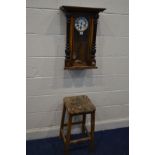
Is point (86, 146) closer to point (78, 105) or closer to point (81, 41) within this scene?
point (78, 105)

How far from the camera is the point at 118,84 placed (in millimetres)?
2395

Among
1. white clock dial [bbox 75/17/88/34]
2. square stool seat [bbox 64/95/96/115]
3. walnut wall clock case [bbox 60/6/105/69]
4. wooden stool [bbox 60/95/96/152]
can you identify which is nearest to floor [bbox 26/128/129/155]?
wooden stool [bbox 60/95/96/152]

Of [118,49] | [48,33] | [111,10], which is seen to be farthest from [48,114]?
[111,10]

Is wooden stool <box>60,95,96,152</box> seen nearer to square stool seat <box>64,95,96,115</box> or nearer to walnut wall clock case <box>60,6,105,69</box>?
Result: square stool seat <box>64,95,96,115</box>

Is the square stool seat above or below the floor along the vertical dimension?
above

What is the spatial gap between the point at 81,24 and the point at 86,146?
4.17 ft

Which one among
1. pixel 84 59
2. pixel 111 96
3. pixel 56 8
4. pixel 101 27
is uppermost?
pixel 56 8

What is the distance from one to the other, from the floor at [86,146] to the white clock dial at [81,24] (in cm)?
121

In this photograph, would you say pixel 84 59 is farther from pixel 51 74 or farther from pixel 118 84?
pixel 118 84

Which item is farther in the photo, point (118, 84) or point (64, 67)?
point (118, 84)

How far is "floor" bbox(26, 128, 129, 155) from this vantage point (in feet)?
6.65

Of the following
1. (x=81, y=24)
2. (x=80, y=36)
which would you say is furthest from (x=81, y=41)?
(x=81, y=24)

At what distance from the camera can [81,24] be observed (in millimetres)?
2012

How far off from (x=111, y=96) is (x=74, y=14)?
105 centimetres
